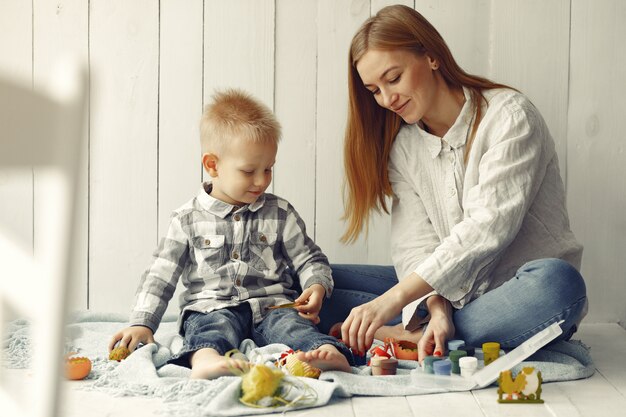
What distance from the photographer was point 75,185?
1.85 feet

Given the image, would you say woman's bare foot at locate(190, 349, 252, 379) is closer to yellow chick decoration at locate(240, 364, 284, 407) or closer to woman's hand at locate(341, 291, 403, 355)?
yellow chick decoration at locate(240, 364, 284, 407)

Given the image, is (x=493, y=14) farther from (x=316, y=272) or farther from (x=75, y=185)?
(x=75, y=185)

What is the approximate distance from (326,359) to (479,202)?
1.35 feet

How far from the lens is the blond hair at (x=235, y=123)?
1727 mm

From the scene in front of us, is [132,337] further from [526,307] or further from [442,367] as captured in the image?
[526,307]

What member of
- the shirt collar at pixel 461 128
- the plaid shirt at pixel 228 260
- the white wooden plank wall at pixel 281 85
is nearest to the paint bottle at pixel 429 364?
the plaid shirt at pixel 228 260

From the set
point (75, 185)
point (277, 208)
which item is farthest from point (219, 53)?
point (75, 185)

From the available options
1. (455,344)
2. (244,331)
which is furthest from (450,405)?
(244,331)

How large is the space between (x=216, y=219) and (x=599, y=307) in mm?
970

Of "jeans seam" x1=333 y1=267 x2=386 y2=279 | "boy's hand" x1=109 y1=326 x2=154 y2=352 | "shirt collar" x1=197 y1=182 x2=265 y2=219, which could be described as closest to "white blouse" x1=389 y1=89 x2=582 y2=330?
"jeans seam" x1=333 y1=267 x2=386 y2=279

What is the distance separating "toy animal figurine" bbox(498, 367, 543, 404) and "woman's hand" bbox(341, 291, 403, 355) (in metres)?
0.23

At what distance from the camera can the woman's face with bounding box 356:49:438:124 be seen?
5.57ft

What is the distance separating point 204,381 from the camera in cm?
142

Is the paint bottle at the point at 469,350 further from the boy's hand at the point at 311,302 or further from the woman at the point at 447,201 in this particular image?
the boy's hand at the point at 311,302
